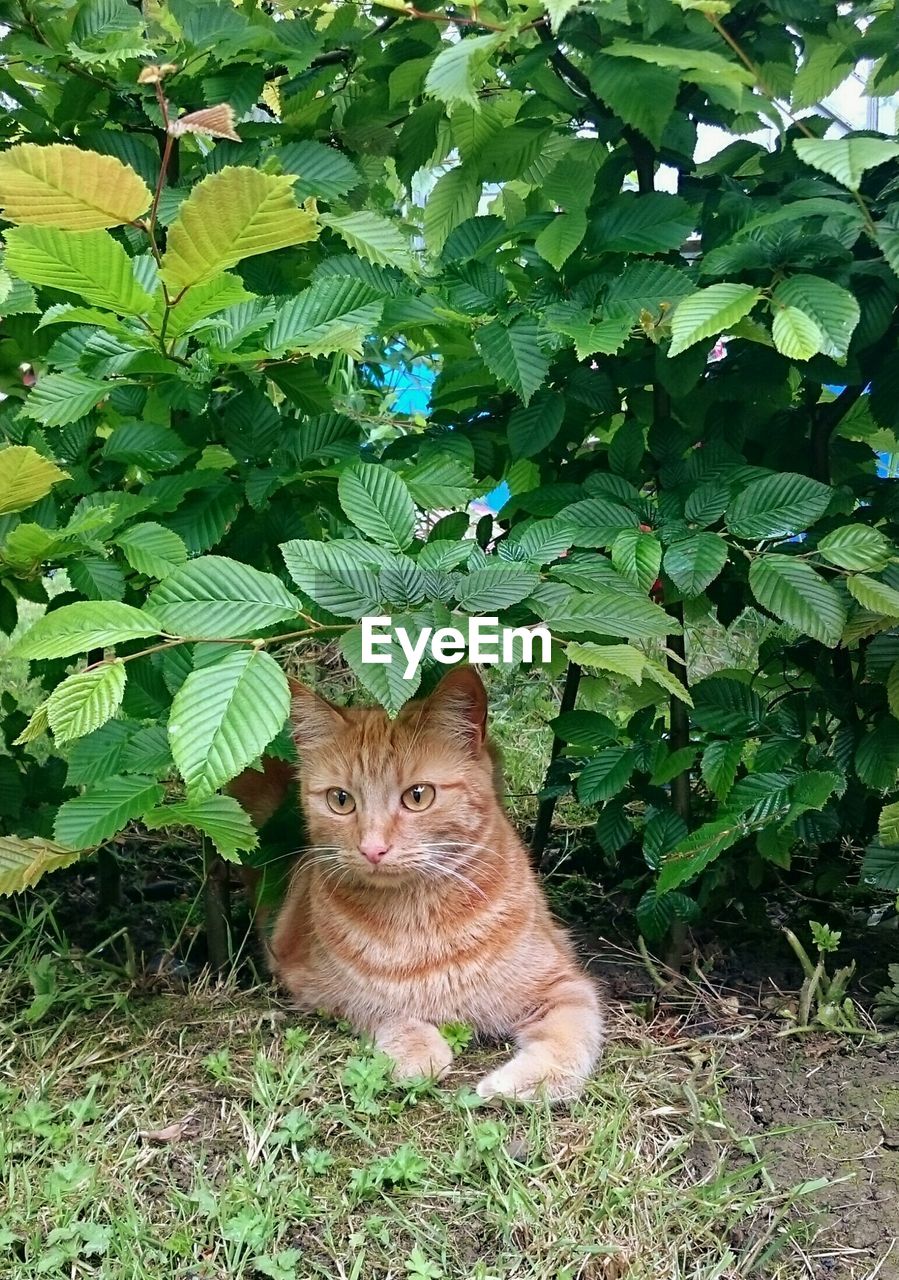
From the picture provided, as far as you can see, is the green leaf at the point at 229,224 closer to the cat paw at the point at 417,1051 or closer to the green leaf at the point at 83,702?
the green leaf at the point at 83,702

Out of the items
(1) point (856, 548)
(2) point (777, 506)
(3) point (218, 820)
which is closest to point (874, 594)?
(1) point (856, 548)

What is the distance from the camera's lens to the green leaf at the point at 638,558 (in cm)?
175

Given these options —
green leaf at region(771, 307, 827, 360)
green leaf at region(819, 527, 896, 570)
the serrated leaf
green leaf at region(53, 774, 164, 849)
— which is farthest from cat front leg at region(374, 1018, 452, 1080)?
the serrated leaf

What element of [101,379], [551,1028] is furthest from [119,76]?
[551,1028]

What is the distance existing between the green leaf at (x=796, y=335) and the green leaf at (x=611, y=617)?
41 cm

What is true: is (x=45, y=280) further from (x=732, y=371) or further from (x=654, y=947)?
(x=654, y=947)

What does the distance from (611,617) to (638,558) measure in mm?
188

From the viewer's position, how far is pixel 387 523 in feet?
5.28

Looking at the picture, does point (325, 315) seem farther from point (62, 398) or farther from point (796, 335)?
point (796, 335)

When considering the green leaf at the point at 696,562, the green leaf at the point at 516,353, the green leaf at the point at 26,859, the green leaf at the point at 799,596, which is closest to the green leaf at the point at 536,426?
the green leaf at the point at 516,353

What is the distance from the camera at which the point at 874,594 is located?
68.2 inches

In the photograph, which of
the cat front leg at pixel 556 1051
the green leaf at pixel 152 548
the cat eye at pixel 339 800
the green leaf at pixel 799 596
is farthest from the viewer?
the cat eye at pixel 339 800

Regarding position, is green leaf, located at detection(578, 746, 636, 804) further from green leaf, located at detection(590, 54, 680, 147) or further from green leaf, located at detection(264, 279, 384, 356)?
green leaf, located at detection(590, 54, 680, 147)

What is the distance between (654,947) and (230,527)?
4.16 feet
